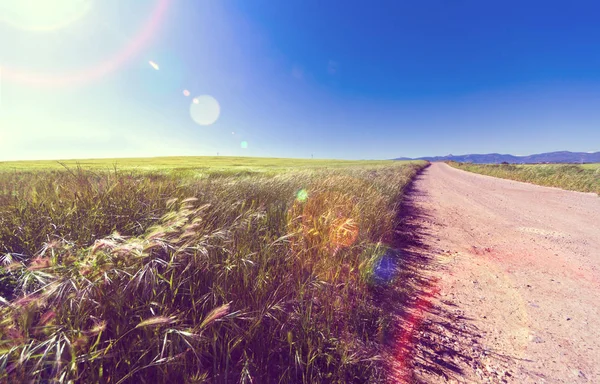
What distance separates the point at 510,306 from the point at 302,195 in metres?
4.17

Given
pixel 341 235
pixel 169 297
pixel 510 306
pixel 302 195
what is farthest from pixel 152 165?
pixel 510 306

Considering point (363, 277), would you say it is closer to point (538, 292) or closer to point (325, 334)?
point (325, 334)

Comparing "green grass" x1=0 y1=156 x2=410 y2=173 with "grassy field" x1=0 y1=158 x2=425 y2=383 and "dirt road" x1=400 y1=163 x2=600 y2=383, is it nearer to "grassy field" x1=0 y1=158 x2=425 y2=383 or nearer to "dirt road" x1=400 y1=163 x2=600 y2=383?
"grassy field" x1=0 y1=158 x2=425 y2=383

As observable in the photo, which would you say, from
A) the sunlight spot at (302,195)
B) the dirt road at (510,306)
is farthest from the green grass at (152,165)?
the dirt road at (510,306)

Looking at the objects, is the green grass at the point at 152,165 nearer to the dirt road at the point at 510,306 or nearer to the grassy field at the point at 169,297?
the grassy field at the point at 169,297

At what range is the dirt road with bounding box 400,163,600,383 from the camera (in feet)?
6.54

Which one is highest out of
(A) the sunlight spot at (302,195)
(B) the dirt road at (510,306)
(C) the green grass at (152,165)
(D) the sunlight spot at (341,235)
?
(A) the sunlight spot at (302,195)

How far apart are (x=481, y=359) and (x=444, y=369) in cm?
43

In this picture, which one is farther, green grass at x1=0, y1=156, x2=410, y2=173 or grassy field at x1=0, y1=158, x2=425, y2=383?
green grass at x1=0, y1=156, x2=410, y2=173

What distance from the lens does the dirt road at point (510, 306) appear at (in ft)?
6.54

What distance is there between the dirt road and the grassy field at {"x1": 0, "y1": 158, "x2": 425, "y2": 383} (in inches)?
24.0

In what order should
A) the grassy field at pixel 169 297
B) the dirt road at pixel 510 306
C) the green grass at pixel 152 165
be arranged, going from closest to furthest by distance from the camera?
the grassy field at pixel 169 297 < the dirt road at pixel 510 306 < the green grass at pixel 152 165

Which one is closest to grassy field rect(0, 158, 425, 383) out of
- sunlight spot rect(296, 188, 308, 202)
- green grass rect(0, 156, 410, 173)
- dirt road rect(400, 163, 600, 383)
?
dirt road rect(400, 163, 600, 383)

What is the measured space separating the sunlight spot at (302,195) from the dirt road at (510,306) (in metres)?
2.88
